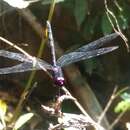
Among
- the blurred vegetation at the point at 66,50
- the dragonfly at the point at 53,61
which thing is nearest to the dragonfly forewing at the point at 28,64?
the dragonfly at the point at 53,61

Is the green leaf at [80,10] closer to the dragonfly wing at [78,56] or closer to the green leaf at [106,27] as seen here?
the green leaf at [106,27]

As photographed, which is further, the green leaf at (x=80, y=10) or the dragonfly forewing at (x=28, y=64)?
the green leaf at (x=80, y=10)

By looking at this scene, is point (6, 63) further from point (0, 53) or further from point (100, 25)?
point (0, 53)

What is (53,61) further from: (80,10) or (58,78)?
(80,10)

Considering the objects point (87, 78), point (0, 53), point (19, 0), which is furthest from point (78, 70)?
point (0, 53)

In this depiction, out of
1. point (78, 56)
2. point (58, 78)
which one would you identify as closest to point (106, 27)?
point (78, 56)

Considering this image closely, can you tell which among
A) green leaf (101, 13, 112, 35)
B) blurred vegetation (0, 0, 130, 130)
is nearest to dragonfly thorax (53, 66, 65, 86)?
green leaf (101, 13, 112, 35)

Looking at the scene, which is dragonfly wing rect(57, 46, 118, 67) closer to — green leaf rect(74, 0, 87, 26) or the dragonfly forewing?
the dragonfly forewing

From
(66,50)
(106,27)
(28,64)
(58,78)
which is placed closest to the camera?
(58,78)

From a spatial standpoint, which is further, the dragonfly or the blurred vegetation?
the blurred vegetation
